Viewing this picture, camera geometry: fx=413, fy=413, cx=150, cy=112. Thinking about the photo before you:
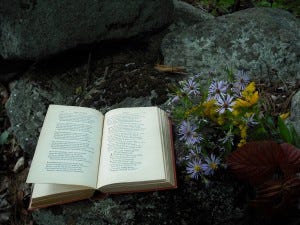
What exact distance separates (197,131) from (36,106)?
1.30 metres

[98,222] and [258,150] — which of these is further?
[98,222]

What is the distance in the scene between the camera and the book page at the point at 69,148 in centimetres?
187

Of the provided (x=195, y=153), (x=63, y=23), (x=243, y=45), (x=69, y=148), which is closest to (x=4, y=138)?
(x=63, y=23)

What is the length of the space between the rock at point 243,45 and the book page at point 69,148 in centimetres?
96

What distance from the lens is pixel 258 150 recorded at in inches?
69.1

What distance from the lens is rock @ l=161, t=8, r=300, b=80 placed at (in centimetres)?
280

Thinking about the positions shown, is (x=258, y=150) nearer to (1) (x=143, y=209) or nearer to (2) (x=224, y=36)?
(1) (x=143, y=209)

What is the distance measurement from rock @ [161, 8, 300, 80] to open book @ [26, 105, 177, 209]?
84 centimetres

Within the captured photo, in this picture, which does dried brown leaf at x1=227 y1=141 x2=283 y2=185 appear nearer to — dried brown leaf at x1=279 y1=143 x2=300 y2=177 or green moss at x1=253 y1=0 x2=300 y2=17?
dried brown leaf at x1=279 y1=143 x2=300 y2=177

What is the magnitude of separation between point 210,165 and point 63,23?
4.87 ft

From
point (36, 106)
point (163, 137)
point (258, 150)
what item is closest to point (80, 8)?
point (36, 106)

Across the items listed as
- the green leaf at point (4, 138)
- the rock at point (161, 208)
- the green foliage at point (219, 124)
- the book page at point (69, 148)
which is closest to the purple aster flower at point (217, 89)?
the green foliage at point (219, 124)

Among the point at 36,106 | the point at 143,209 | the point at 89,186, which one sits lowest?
the point at 36,106

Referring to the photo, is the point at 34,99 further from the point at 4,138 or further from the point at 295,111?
the point at 295,111
